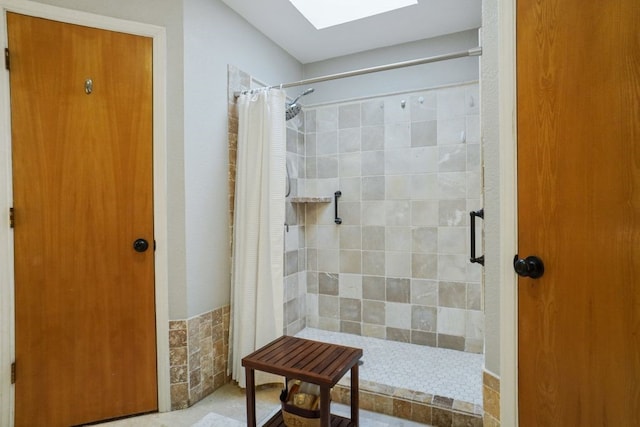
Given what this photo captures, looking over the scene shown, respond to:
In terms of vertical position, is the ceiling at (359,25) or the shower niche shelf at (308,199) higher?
the ceiling at (359,25)

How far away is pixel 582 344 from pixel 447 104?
2069 mm

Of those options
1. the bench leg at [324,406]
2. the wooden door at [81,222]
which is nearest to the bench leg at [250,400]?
the bench leg at [324,406]

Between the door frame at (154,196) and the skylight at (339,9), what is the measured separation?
1.08 m

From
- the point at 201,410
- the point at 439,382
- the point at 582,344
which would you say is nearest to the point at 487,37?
the point at 582,344

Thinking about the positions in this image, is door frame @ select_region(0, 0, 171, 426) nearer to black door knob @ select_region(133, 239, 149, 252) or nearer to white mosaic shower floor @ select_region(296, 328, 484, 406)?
black door knob @ select_region(133, 239, 149, 252)

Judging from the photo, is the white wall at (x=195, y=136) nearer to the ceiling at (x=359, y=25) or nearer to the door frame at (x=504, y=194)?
the ceiling at (x=359, y=25)

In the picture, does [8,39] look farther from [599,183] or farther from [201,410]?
[599,183]

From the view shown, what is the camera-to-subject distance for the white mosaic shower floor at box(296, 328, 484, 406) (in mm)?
1970

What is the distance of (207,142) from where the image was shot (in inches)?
82.7

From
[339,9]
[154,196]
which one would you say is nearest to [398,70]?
[339,9]

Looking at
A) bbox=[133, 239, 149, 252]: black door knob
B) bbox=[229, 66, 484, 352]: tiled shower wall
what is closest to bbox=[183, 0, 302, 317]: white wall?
bbox=[229, 66, 484, 352]: tiled shower wall

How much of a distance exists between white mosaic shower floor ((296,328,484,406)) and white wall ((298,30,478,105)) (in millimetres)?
2110

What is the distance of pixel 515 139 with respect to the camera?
3.60ft

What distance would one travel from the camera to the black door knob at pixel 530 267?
101 cm
